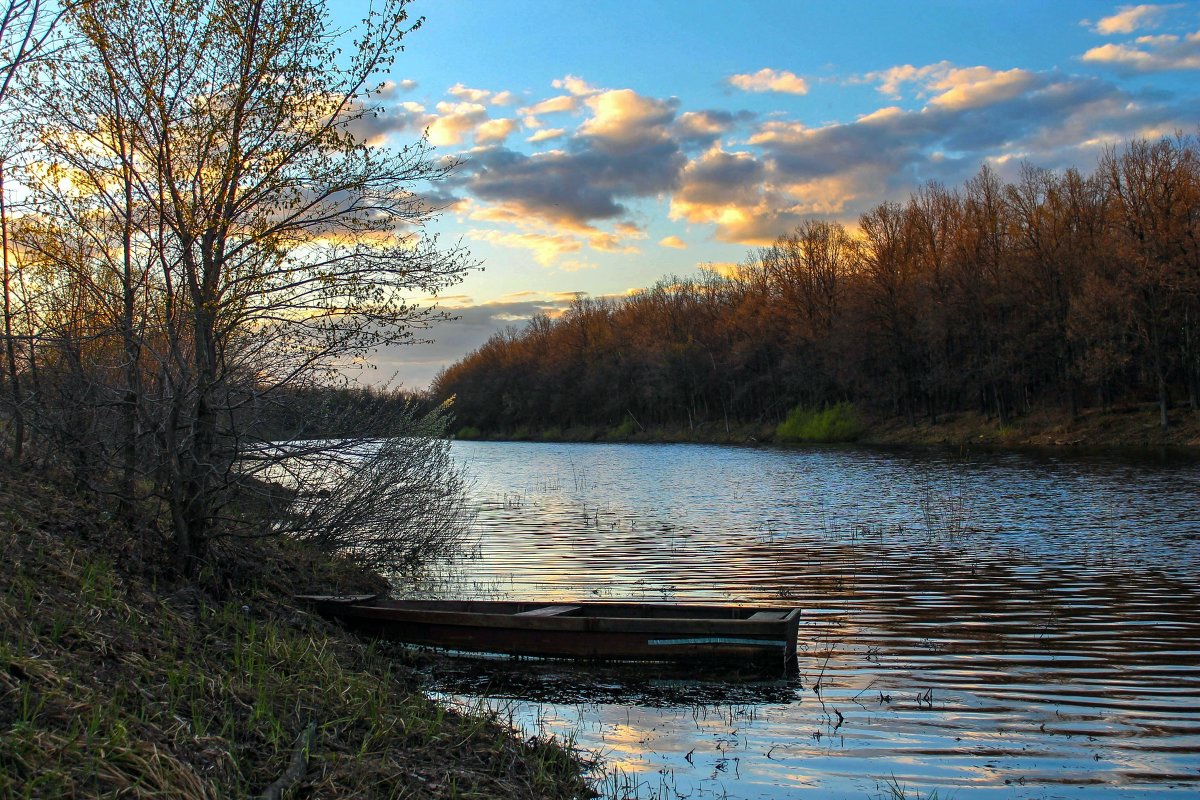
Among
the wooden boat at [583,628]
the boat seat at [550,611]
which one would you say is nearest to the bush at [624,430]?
the wooden boat at [583,628]

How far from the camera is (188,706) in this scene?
6.55 metres

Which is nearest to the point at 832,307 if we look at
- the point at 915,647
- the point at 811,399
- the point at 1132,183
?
the point at 811,399

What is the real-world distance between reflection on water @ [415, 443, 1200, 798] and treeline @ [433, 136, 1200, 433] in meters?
20.3

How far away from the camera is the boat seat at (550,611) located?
11836 mm

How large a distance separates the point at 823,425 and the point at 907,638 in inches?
2399

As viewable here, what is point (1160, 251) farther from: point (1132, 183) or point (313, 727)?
point (313, 727)

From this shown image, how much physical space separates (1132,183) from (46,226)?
179ft

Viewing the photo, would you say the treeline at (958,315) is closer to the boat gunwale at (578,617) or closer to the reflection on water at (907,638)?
the reflection on water at (907,638)

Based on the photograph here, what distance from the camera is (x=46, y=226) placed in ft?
39.1

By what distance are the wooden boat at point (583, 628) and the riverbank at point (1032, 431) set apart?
133 ft

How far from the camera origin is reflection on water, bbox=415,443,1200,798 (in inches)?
310

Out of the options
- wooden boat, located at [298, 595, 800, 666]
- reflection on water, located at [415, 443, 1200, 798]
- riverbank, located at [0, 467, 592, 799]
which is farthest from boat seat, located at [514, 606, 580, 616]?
riverbank, located at [0, 467, 592, 799]

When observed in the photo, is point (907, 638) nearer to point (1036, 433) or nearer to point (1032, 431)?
point (1036, 433)

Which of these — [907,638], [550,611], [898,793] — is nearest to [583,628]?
[550,611]
